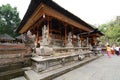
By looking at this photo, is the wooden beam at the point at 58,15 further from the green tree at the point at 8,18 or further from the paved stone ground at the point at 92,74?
the green tree at the point at 8,18

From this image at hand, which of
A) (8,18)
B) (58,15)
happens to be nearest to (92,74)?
(58,15)

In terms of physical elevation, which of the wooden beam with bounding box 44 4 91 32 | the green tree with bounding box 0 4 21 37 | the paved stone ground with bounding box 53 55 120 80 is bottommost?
the paved stone ground with bounding box 53 55 120 80

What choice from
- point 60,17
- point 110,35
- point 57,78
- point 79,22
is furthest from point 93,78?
point 110,35

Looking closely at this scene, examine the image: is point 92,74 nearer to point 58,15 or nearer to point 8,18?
point 58,15

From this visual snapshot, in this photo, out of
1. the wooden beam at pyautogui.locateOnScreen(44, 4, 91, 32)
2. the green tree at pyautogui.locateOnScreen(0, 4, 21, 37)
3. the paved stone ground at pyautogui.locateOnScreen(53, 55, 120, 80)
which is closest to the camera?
the paved stone ground at pyautogui.locateOnScreen(53, 55, 120, 80)

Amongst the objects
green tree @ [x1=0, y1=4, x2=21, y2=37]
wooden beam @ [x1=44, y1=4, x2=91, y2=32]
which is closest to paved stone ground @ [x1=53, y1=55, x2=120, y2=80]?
wooden beam @ [x1=44, y1=4, x2=91, y2=32]

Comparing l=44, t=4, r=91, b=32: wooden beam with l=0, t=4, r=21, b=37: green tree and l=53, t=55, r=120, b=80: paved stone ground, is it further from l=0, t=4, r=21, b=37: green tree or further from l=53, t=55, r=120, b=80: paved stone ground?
l=0, t=4, r=21, b=37: green tree

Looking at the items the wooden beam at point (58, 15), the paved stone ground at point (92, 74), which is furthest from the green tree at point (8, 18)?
the paved stone ground at point (92, 74)

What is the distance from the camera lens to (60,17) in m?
7.67

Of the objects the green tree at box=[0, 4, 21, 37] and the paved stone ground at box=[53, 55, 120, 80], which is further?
the green tree at box=[0, 4, 21, 37]

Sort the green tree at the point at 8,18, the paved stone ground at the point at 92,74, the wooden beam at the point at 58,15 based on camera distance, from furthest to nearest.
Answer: the green tree at the point at 8,18
the wooden beam at the point at 58,15
the paved stone ground at the point at 92,74

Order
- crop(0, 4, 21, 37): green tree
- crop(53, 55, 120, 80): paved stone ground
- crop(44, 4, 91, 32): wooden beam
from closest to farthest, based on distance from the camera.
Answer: crop(53, 55, 120, 80): paved stone ground, crop(44, 4, 91, 32): wooden beam, crop(0, 4, 21, 37): green tree

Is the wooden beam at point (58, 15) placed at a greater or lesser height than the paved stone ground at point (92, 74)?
greater

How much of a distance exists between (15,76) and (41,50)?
2.08m
